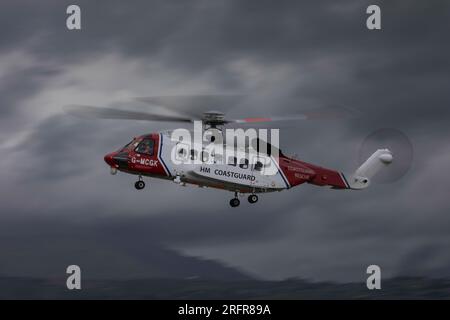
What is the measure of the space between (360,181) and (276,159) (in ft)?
22.3

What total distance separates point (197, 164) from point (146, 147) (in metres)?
3.08

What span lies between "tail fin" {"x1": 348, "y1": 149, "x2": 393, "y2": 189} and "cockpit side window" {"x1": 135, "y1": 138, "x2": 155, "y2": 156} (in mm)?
14180

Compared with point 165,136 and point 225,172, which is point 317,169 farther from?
point 165,136

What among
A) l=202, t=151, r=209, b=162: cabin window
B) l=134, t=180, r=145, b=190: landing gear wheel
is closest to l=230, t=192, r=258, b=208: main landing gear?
l=202, t=151, r=209, b=162: cabin window

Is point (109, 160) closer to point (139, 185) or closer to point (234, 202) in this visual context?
point (139, 185)

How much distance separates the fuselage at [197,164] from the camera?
4928 cm

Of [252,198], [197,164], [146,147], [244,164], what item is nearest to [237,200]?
[252,198]

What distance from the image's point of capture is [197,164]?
49.7 metres

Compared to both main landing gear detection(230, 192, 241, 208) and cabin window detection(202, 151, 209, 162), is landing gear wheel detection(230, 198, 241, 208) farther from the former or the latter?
cabin window detection(202, 151, 209, 162)

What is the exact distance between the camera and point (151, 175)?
4959 centimetres

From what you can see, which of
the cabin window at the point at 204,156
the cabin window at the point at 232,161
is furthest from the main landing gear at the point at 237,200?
the cabin window at the point at 204,156

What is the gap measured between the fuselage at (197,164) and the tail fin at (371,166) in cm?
655
